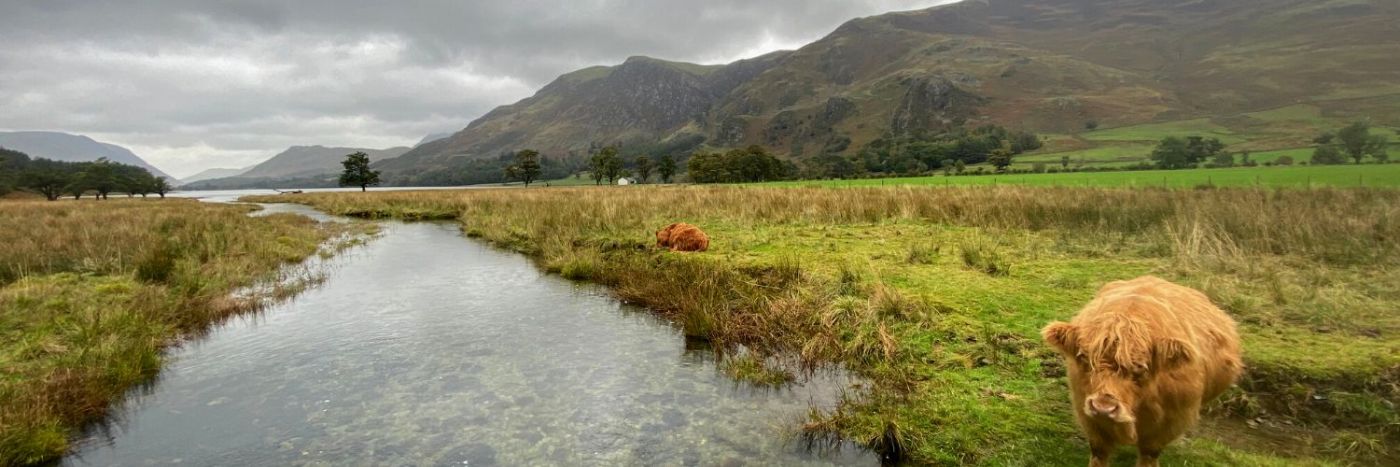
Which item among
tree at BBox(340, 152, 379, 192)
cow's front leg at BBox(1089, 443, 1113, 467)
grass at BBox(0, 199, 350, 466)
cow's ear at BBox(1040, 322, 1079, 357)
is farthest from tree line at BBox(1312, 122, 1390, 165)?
tree at BBox(340, 152, 379, 192)

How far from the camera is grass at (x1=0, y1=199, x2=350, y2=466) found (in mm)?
4795

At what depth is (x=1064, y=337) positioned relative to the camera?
2.77m

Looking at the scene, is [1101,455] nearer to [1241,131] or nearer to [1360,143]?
[1360,143]

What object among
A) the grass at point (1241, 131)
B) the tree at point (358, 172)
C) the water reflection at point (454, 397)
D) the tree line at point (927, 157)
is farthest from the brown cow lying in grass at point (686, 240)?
the grass at point (1241, 131)

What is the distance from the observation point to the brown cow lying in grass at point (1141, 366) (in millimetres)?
2436

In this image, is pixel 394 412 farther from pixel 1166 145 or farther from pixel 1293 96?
pixel 1293 96

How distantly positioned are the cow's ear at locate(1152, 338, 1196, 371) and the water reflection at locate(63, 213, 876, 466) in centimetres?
227

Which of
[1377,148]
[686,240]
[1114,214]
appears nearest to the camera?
[686,240]

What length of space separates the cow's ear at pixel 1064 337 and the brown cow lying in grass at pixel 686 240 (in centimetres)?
952

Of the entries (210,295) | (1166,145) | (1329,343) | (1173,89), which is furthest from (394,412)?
(1173,89)

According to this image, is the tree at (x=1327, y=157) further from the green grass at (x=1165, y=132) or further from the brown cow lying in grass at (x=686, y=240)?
the green grass at (x=1165, y=132)

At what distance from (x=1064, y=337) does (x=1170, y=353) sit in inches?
16.9

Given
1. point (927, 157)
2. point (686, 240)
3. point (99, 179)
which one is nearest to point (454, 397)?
point (686, 240)

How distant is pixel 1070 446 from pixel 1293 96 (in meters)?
237
